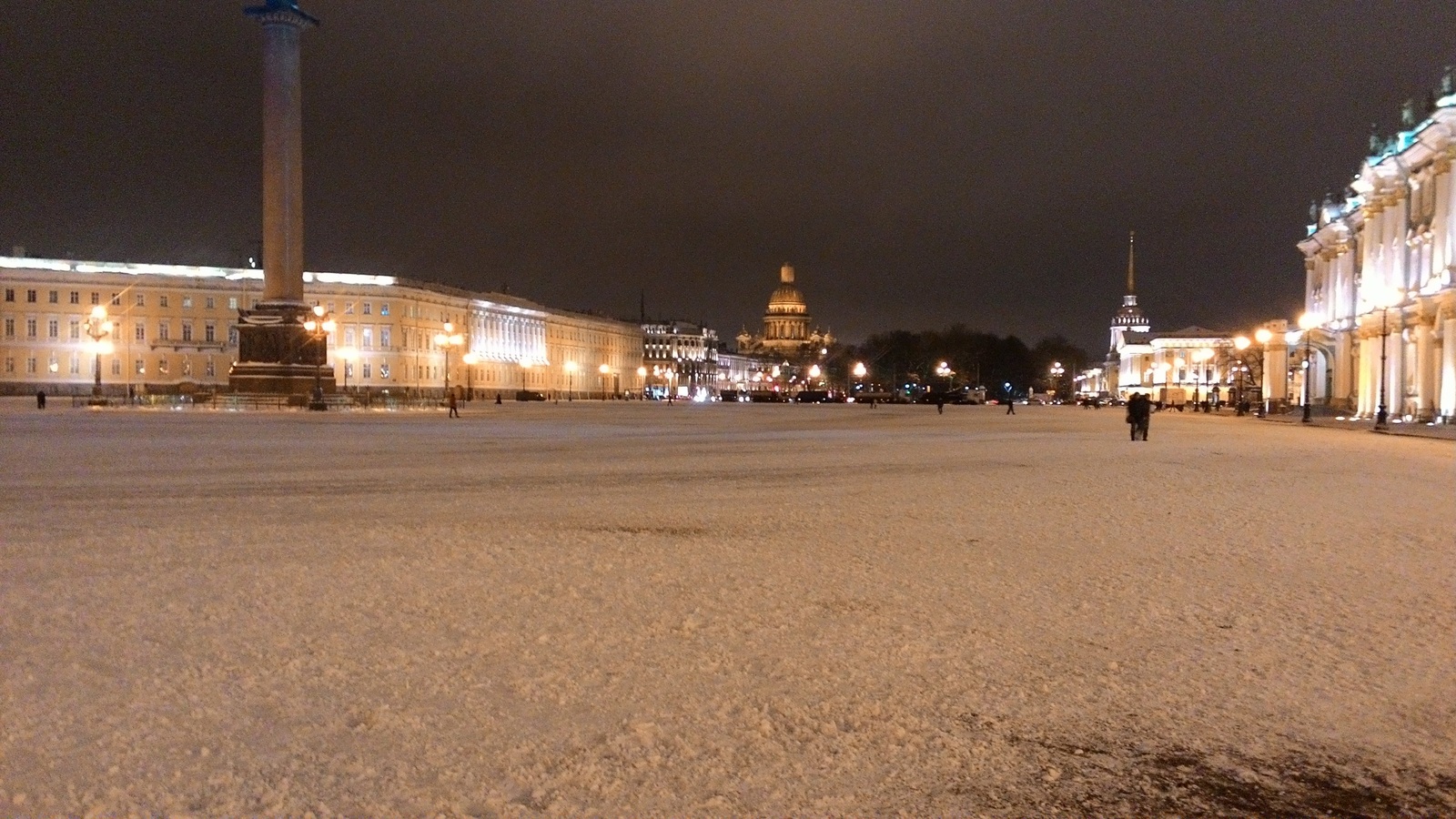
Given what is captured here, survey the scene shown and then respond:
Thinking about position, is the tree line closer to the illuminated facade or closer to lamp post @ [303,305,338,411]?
the illuminated facade

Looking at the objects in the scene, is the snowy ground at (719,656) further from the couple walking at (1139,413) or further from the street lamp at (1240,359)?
the street lamp at (1240,359)

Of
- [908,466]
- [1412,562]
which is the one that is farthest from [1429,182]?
[1412,562]

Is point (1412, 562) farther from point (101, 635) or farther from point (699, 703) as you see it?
point (101, 635)

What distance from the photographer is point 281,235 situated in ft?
173

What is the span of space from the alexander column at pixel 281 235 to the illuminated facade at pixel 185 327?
32.2 metres

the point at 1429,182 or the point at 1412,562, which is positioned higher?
the point at 1429,182

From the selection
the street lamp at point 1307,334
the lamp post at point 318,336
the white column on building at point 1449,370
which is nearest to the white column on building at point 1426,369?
the white column on building at point 1449,370

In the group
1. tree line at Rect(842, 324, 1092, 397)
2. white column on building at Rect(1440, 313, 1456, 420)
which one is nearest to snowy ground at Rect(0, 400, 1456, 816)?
white column on building at Rect(1440, 313, 1456, 420)

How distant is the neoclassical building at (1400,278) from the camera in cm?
4494

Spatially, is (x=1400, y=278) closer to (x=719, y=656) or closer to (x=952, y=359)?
(x=719, y=656)

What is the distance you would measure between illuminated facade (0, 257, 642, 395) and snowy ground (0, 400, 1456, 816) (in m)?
80.1

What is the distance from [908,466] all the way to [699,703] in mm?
14855

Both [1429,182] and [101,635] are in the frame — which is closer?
[101,635]

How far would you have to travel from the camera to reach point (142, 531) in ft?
34.9
